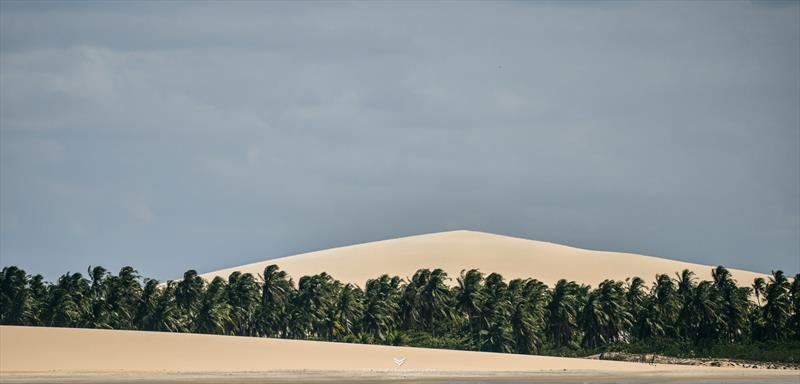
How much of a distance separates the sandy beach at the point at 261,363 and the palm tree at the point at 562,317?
21.9 meters

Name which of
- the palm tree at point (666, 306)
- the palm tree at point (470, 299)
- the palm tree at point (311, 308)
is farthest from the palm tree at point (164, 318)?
the palm tree at point (666, 306)

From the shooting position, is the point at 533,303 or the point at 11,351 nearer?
the point at 11,351

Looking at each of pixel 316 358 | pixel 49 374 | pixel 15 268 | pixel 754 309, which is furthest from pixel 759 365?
pixel 15 268

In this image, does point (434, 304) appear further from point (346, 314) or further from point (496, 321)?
point (346, 314)

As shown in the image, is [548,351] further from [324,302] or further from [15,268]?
[15,268]

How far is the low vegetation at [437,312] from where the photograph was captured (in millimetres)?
145750

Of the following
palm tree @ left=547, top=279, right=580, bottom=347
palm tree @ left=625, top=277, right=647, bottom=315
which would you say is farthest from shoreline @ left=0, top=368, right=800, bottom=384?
palm tree @ left=625, top=277, right=647, bottom=315

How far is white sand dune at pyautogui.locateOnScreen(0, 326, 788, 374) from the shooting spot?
4171 inches

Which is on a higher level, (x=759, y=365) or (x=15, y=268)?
(x=15, y=268)

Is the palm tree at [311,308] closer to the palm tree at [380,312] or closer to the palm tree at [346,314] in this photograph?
the palm tree at [346,314]

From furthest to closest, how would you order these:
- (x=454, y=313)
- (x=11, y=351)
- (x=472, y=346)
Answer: (x=454, y=313) → (x=472, y=346) → (x=11, y=351)

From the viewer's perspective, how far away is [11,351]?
107 metres

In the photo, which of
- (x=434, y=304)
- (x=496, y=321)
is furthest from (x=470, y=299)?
(x=496, y=321)

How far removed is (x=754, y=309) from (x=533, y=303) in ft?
85.3
